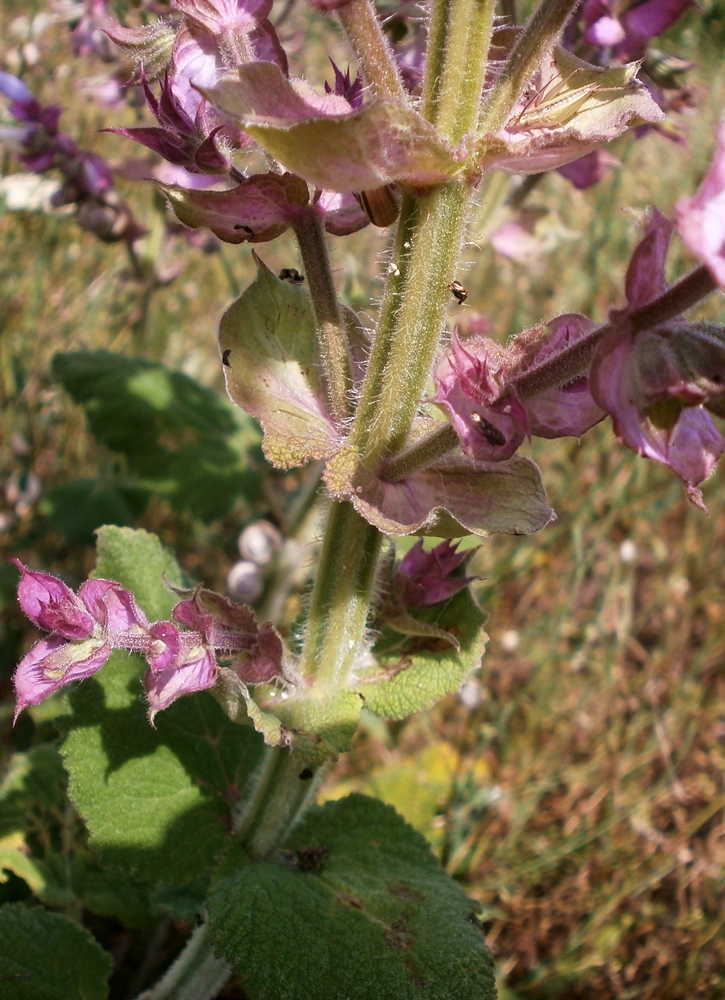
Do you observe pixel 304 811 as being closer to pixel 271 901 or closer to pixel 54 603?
pixel 271 901

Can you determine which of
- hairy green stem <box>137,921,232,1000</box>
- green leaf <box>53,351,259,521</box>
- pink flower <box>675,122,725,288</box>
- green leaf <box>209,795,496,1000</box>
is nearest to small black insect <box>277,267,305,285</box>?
pink flower <box>675,122,725,288</box>

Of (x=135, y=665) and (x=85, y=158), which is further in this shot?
(x=85, y=158)

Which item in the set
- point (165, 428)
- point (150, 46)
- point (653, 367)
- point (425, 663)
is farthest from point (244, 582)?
point (653, 367)

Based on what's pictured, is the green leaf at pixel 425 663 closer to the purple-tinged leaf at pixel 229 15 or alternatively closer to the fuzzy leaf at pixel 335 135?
the fuzzy leaf at pixel 335 135

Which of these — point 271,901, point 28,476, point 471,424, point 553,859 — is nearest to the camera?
point 471,424

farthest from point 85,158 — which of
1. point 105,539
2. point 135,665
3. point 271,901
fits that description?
point 271,901

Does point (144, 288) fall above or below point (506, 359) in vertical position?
below

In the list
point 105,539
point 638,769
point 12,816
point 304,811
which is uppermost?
point 105,539

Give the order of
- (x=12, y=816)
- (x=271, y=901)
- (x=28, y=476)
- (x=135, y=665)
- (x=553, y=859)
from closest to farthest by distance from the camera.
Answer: (x=271, y=901) → (x=135, y=665) → (x=12, y=816) → (x=553, y=859) → (x=28, y=476)
